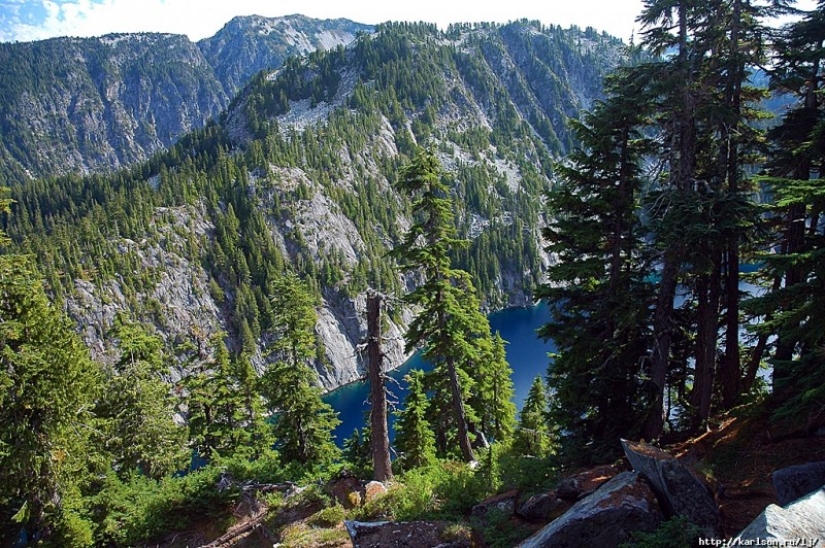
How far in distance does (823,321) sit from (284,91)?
629ft

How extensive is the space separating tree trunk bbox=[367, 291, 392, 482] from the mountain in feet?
2.51

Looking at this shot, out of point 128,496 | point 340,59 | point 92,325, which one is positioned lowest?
point 92,325

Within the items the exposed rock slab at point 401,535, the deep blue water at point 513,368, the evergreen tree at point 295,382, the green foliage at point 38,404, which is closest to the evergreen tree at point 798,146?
the exposed rock slab at point 401,535

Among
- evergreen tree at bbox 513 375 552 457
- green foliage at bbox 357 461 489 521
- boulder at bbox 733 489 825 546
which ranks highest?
boulder at bbox 733 489 825 546

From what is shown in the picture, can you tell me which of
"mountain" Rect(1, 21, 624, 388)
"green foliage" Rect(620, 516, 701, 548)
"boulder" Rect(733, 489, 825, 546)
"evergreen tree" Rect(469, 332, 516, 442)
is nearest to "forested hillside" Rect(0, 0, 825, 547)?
"green foliage" Rect(620, 516, 701, 548)

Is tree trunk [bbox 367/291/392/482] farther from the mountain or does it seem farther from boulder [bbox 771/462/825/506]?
boulder [bbox 771/462/825/506]

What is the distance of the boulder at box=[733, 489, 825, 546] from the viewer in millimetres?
5328

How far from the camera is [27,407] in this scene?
43.4 feet

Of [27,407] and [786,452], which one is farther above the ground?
[27,407]

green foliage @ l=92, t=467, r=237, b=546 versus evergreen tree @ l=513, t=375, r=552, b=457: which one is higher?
green foliage @ l=92, t=467, r=237, b=546

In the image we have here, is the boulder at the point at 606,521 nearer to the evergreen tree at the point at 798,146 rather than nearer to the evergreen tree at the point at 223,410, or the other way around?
the evergreen tree at the point at 798,146

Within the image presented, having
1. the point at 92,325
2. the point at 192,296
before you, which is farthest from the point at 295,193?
the point at 92,325

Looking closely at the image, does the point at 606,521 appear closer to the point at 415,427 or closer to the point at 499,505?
the point at 499,505

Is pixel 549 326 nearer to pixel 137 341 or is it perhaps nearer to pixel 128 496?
pixel 128 496
